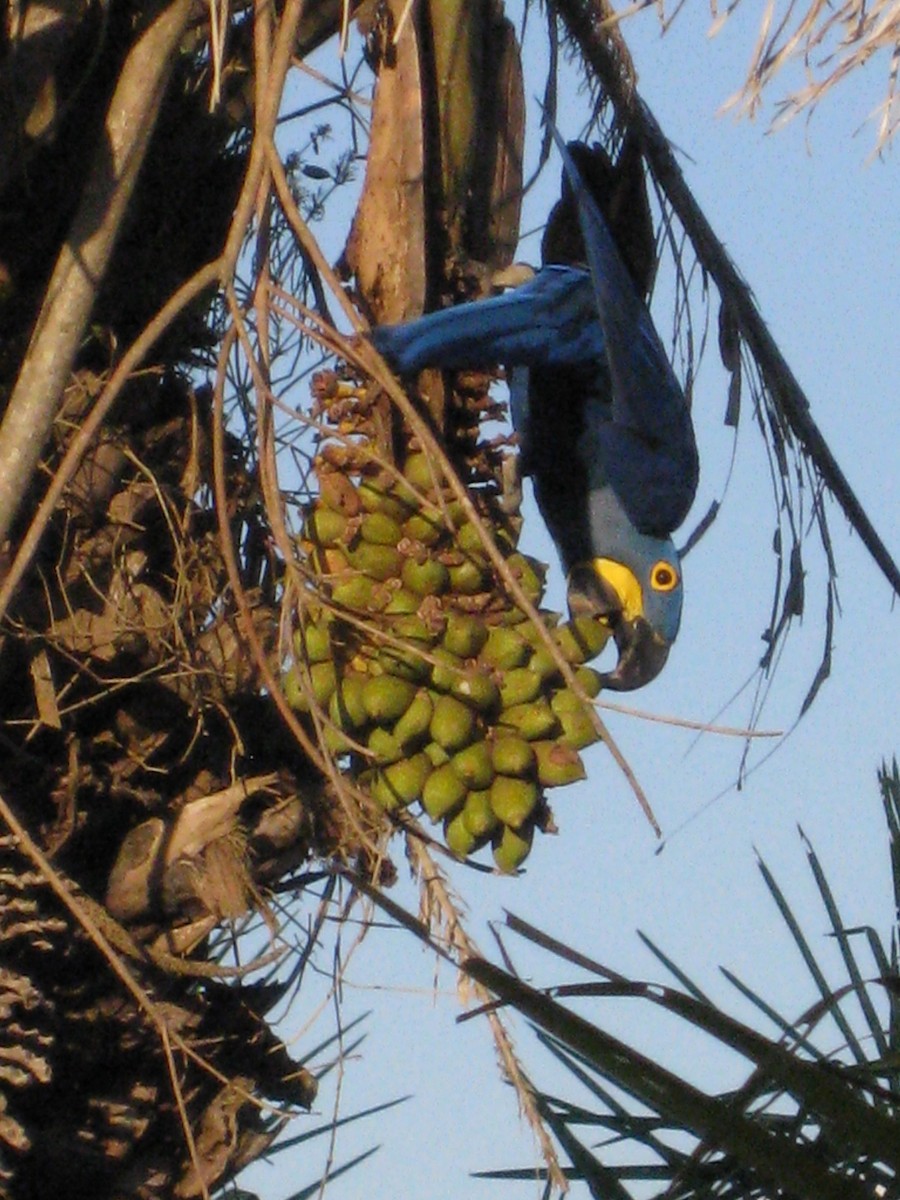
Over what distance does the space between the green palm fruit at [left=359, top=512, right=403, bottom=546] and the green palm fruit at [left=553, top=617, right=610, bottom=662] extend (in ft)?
0.59

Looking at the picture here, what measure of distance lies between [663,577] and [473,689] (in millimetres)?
1103

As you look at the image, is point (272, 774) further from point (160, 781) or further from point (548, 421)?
point (548, 421)

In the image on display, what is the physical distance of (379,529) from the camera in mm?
1647

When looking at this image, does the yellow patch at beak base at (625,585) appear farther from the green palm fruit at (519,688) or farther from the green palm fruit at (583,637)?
the green palm fruit at (519,688)

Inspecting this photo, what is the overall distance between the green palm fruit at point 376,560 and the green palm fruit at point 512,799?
0.69 ft

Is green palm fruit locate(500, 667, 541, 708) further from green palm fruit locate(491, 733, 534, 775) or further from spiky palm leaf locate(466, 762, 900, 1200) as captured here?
spiky palm leaf locate(466, 762, 900, 1200)

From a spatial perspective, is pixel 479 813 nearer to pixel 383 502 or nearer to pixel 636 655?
pixel 383 502

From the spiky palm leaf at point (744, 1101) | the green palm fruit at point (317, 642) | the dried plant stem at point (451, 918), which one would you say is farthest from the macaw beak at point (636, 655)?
the spiky palm leaf at point (744, 1101)

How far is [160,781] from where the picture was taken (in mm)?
1777

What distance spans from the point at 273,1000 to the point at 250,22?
101 centimetres

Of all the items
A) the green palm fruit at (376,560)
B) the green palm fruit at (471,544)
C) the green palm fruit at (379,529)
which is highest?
the green palm fruit at (379,529)

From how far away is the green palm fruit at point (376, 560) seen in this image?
5.38 feet

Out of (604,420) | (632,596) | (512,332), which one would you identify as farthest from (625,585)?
(512,332)

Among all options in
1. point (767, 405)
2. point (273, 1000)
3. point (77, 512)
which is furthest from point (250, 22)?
point (273, 1000)
